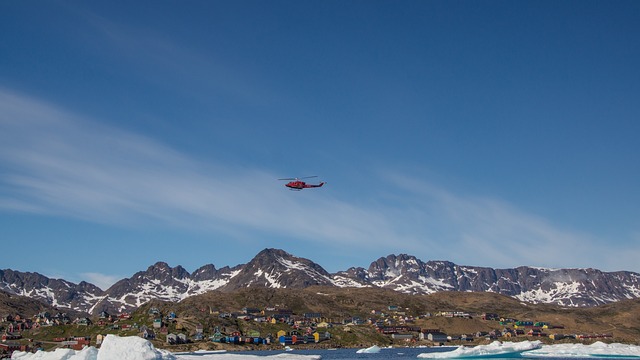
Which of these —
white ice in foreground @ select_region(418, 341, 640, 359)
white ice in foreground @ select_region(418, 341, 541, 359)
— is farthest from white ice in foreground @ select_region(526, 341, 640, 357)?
white ice in foreground @ select_region(418, 341, 541, 359)

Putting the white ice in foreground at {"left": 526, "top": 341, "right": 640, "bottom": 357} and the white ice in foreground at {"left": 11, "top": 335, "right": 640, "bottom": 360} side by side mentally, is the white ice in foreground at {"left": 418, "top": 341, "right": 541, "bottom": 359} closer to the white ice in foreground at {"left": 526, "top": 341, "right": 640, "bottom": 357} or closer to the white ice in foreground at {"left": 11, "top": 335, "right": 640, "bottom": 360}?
the white ice in foreground at {"left": 11, "top": 335, "right": 640, "bottom": 360}

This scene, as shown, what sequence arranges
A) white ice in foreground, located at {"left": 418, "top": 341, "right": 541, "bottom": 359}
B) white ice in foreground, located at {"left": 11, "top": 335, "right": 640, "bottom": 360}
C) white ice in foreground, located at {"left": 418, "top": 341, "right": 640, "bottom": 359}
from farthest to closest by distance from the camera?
1. white ice in foreground, located at {"left": 418, "top": 341, "right": 640, "bottom": 359}
2. white ice in foreground, located at {"left": 418, "top": 341, "right": 541, "bottom": 359}
3. white ice in foreground, located at {"left": 11, "top": 335, "right": 640, "bottom": 360}

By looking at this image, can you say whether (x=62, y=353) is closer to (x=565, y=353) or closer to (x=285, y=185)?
(x=285, y=185)

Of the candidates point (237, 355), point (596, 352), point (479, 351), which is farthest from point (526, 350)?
point (237, 355)

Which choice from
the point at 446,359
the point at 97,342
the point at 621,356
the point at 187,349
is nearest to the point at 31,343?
the point at 97,342

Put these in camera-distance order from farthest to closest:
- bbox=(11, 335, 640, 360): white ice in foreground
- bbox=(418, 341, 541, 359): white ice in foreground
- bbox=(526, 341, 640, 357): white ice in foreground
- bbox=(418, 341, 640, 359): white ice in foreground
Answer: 1. bbox=(526, 341, 640, 357): white ice in foreground
2. bbox=(418, 341, 640, 359): white ice in foreground
3. bbox=(418, 341, 541, 359): white ice in foreground
4. bbox=(11, 335, 640, 360): white ice in foreground

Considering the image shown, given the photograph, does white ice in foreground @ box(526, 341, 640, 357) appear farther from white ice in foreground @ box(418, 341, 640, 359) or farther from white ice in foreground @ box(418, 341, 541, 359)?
white ice in foreground @ box(418, 341, 541, 359)

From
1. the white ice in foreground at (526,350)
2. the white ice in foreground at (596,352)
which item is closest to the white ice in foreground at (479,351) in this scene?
the white ice in foreground at (526,350)

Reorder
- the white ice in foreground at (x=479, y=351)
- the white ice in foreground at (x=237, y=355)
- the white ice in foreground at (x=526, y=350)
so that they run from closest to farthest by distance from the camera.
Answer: the white ice in foreground at (x=237, y=355) < the white ice in foreground at (x=479, y=351) < the white ice in foreground at (x=526, y=350)

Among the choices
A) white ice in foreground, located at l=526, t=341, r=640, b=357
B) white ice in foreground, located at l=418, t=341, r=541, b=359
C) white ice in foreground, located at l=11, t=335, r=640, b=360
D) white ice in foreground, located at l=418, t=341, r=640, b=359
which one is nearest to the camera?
white ice in foreground, located at l=11, t=335, r=640, b=360

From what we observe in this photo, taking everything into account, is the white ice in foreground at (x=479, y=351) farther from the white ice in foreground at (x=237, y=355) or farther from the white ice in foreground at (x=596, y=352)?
the white ice in foreground at (x=596, y=352)

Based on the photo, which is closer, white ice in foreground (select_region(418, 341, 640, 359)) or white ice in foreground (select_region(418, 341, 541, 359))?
white ice in foreground (select_region(418, 341, 541, 359))

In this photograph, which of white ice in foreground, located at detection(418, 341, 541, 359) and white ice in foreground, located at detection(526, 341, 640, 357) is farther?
white ice in foreground, located at detection(526, 341, 640, 357)

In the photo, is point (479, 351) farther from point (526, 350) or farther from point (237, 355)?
point (237, 355)
